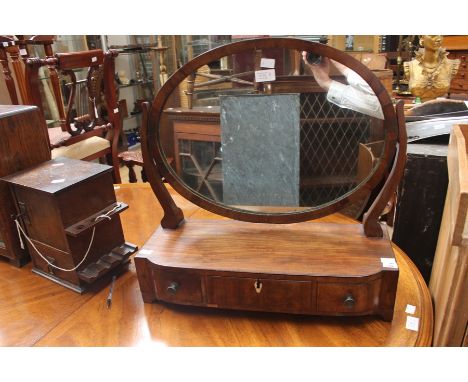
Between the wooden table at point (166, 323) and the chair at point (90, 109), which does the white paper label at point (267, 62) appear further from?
the chair at point (90, 109)

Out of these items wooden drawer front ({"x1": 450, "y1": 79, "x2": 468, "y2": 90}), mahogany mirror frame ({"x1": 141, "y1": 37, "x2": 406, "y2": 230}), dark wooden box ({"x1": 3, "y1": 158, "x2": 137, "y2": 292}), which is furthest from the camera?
wooden drawer front ({"x1": 450, "y1": 79, "x2": 468, "y2": 90})

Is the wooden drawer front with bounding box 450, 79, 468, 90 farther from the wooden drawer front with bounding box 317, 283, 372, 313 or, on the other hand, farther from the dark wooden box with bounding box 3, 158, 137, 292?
the dark wooden box with bounding box 3, 158, 137, 292

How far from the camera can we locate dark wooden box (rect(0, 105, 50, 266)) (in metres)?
0.98

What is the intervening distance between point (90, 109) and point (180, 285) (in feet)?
5.04

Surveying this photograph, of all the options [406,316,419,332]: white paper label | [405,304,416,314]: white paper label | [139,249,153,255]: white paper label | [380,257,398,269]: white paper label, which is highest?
[139,249,153,255]: white paper label

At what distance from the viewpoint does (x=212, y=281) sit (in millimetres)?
840

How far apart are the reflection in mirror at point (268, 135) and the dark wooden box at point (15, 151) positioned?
36 centimetres

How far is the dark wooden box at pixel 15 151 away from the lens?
98 cm

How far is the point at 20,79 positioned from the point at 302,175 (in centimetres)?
200

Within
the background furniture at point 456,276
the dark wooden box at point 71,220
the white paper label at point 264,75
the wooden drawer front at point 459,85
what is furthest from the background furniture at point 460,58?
the dark wooden box at point 71,220

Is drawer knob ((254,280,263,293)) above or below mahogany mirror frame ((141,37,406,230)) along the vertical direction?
below

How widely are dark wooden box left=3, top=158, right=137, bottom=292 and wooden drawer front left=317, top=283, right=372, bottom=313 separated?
517mm

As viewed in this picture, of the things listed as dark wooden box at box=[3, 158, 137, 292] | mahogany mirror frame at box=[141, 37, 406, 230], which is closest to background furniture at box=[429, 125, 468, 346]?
mahogany mirror frame at box=[141, 37, 406, 230]
